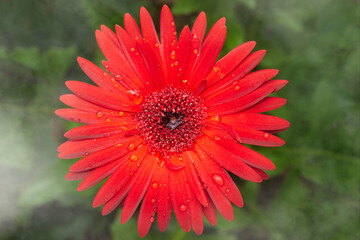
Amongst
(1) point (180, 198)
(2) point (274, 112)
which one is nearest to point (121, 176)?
(1) point (180, 198)

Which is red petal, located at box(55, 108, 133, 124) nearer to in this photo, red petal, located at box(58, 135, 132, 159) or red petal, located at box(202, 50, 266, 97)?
red petal, located at box(58, 135, 132, 159)

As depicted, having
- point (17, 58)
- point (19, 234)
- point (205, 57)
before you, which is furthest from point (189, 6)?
point (19, 234)

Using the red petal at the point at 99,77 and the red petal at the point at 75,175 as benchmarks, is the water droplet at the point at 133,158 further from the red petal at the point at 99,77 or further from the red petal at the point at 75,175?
the red petal at the point at 99,77

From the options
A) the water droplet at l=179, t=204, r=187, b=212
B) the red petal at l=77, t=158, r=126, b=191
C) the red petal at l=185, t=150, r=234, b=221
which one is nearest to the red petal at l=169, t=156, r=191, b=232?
the water droplet at l=179, t=204, r=187, b=212

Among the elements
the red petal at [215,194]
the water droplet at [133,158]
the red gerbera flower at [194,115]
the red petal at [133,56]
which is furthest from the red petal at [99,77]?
the red petal at [215,194]

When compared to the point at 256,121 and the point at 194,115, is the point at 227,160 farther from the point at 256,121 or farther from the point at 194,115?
the point at 194,115

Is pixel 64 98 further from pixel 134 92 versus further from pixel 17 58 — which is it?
pixel 17 58
